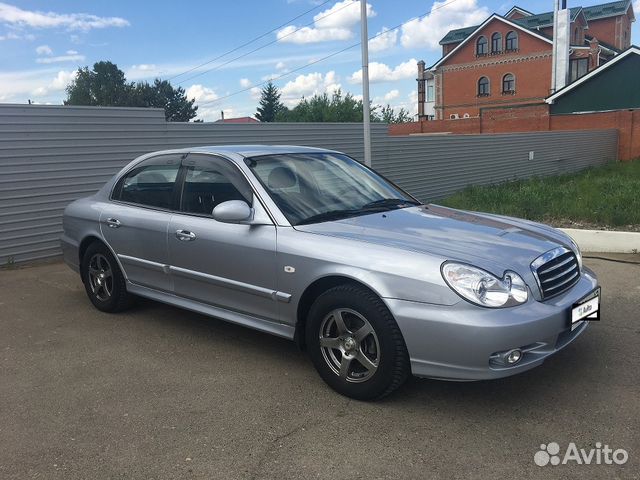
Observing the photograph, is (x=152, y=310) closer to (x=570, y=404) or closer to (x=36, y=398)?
(x=36, y=398)

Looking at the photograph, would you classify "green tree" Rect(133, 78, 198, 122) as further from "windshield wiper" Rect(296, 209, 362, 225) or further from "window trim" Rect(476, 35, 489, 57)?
"windshield wiper" Rect(296, 209, 362, 225)

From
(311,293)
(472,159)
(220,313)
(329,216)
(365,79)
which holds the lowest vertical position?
(220,313)

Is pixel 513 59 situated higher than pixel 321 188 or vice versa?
pixel 513 59

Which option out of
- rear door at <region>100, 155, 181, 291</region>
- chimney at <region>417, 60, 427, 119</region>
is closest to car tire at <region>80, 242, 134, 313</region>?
rear door at <region>100, 155, 181, 291</region>

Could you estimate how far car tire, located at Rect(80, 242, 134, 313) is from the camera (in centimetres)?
509

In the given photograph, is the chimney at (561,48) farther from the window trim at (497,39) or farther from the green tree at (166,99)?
the green tree at (166,99)

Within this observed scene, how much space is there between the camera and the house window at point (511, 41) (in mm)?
48250

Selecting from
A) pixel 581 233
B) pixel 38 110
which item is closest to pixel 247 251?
pixel 38 110

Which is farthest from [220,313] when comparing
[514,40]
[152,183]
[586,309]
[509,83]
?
[514,40]

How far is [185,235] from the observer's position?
429 cm

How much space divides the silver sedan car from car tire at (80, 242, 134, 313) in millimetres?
15

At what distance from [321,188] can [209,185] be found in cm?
89

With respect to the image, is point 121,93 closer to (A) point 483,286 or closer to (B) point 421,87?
(B) point 421,87

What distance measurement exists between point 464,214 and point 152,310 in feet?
10.1
